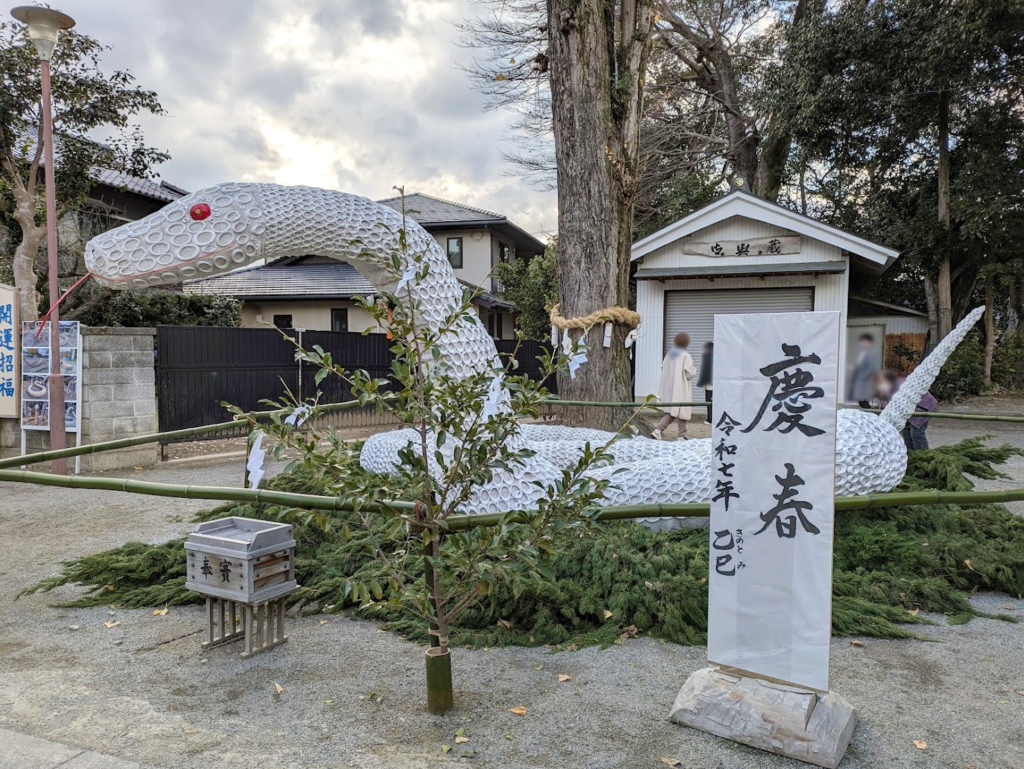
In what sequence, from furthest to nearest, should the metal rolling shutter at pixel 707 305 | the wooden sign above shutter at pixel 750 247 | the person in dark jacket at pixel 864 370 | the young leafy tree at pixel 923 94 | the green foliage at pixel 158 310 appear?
1. the young leafy tree at pixel 923 94
2. the metal rolling shutter at pixel 707 305
3. the wooden sign above shutter at pixel 750 247
4. the green foliage at pixel 158 310
5. the person in dark jacket at pixel 864 370

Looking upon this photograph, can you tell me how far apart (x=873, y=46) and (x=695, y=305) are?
6.44m

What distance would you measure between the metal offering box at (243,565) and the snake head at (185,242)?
1134 mm

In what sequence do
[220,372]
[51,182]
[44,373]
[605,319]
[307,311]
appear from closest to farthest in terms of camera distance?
[605,319], [51,182], [44,373], [220,372], [307,311]

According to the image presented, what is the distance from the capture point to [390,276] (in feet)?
9.57

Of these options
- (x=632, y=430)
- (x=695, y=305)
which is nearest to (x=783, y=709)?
(x=632, y=430)

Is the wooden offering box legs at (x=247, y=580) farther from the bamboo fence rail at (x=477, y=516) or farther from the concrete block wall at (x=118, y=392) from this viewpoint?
the concrete block wall at (x=118, y=392)

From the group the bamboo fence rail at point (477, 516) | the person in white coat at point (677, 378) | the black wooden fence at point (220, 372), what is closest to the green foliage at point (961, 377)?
the person in white coat at point (677, 378)

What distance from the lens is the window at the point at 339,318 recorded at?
1770 centimetres

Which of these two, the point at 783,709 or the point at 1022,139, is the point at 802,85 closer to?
the point at 1022,139

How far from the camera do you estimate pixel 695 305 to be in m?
12.4

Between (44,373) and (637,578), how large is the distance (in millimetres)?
6765

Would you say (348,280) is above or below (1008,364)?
above

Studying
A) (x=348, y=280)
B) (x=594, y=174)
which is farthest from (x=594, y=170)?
(x=348, y=280)

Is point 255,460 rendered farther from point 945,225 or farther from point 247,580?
point 945,225
